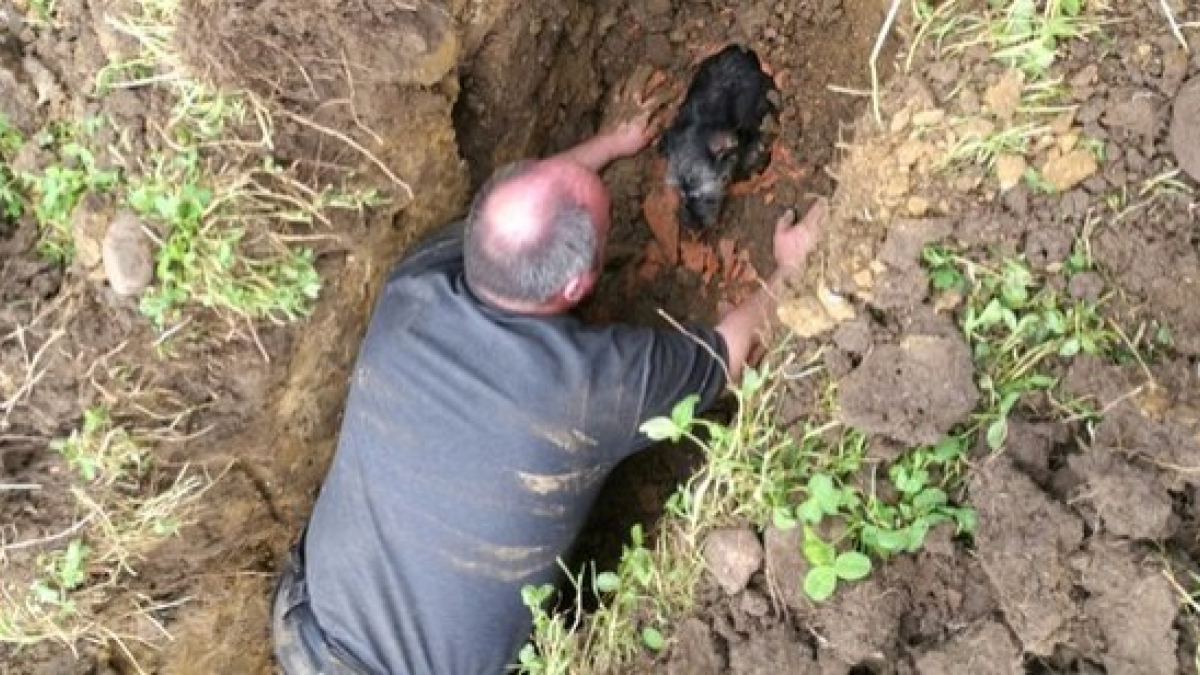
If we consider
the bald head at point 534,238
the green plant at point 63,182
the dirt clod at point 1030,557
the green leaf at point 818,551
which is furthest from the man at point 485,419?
the dirt clod at point 1030,557

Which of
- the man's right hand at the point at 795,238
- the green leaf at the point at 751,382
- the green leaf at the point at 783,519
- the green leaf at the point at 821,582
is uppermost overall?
the green leaf at the point at 751,382

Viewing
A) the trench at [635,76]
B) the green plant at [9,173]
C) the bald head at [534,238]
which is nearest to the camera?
the bald head at [534,238]

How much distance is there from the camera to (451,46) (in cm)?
273

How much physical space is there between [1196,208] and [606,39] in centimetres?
178

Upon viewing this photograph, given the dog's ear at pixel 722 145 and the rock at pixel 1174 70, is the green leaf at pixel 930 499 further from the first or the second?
the dog's ear at pixel 722 145

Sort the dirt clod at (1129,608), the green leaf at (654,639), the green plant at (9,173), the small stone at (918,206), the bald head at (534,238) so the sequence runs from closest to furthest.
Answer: the dirt clod at (1129,608)
the small stone at (918,206)
the green leaf at (654,639)
the bald head at (534,238)
the green plant at (9,173)

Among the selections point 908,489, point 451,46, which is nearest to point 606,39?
point 451,46

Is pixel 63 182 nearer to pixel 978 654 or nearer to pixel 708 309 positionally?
pixel 708 309

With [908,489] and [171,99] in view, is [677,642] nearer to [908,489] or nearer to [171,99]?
[908,489]

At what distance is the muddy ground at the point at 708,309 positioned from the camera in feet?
6.62

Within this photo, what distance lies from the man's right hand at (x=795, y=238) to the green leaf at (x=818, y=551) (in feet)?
2.63

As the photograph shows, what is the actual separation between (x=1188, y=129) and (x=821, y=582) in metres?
1.01

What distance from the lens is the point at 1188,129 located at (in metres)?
1.99

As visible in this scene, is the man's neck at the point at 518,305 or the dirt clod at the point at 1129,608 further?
the man's neck at the point at 518,305
